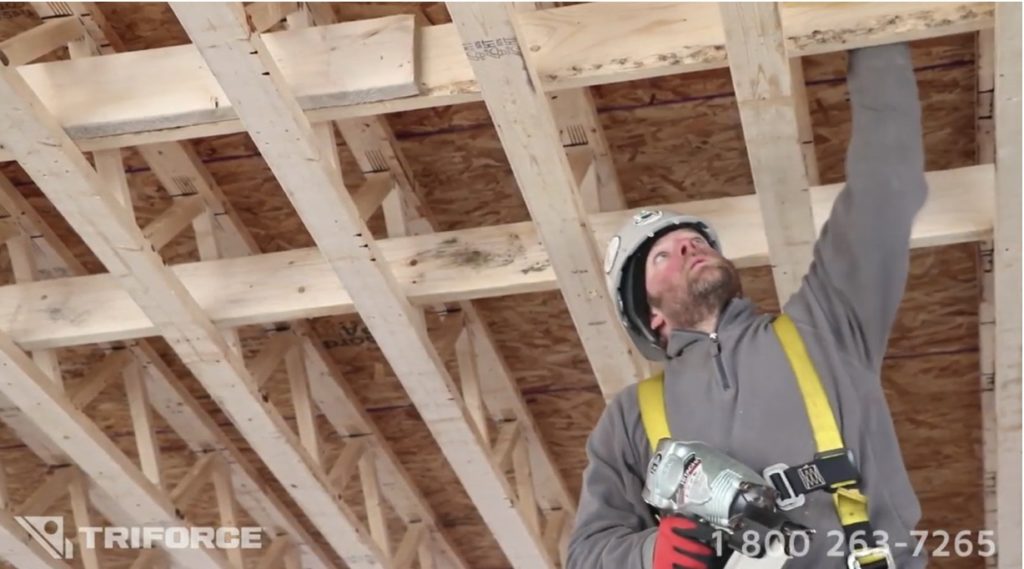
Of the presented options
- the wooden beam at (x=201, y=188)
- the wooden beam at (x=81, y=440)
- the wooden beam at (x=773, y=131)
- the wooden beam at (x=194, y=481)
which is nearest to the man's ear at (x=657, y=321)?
the wooden beam at (x=773, y=131)

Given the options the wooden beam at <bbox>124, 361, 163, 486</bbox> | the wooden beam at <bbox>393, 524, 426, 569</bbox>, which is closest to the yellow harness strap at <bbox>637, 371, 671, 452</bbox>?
the wooden beam at <bbox>124, 361, 163, 486</bbox>

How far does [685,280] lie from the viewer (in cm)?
284

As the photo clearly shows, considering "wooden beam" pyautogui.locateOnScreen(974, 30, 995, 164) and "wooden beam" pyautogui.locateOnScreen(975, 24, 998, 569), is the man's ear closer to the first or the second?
"wooden beam" pyautogui.locateOnScreen(975, 24, 998, 569)

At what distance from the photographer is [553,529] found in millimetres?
5039

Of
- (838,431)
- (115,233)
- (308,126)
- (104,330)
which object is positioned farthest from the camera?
(104,330)

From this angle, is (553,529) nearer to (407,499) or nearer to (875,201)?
(407,499)

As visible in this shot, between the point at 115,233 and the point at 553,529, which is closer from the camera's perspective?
the point at 115,233

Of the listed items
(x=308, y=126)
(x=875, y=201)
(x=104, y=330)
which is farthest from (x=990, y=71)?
(x=104, y=330)

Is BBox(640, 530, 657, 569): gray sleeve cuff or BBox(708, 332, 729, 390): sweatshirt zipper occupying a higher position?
BBox(708, 332, 729, 390): sweatshirt zipper

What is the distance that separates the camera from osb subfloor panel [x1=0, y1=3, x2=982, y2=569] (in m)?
3.67

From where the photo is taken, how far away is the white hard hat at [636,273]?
297 centimetres

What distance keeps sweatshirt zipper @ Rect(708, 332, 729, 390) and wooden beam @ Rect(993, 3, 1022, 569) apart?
0.79m

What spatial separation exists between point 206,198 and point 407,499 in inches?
70.4

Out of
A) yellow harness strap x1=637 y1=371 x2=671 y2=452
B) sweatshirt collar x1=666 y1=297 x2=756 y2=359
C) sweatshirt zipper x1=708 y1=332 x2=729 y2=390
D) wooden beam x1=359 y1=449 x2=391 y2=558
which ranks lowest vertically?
wooden beam x1=359 y1=449 x2=391 y2=558
